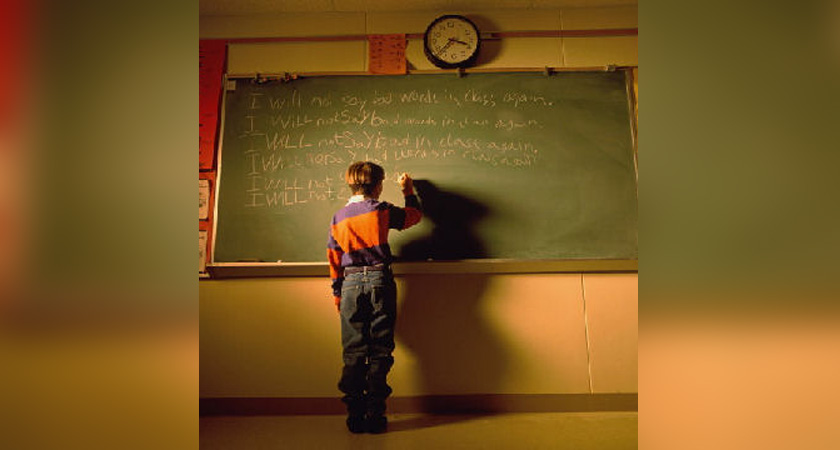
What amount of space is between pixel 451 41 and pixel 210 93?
1.36 m

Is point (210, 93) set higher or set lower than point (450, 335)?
higher

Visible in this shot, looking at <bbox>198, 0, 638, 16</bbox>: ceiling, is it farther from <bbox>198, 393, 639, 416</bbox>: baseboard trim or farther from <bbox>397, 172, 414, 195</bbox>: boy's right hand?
<bbox>198, 393, 639, 416</bbox>: baseboard trim

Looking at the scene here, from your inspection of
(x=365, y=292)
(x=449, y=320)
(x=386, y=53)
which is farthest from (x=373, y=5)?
(x=449, y=320)

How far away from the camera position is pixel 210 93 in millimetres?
2643

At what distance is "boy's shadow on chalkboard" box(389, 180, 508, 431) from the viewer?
250 centimetres

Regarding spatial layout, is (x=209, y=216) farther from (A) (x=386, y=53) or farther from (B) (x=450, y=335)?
(B) (x=450, y=335)

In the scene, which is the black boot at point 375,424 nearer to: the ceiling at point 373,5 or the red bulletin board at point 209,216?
the red bulletin board at point 209,216
